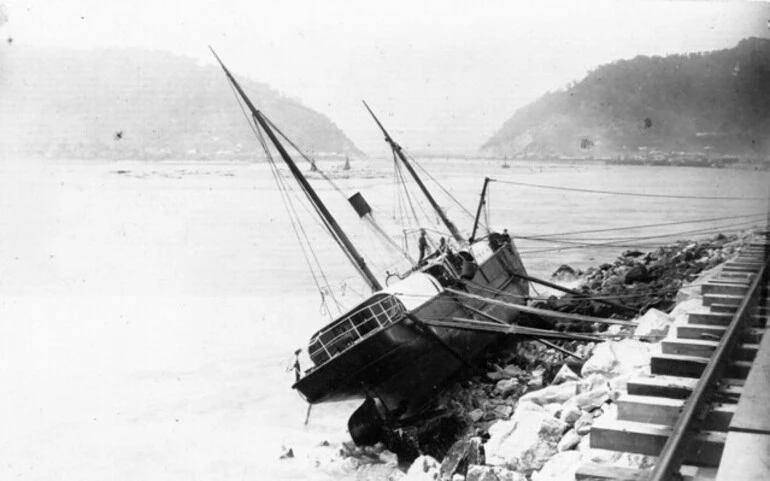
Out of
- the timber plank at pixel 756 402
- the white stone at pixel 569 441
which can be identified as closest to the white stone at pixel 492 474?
the white stone at pixel 569 441

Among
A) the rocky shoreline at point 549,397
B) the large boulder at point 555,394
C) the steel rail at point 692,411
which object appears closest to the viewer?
the steel rail at point 692,411

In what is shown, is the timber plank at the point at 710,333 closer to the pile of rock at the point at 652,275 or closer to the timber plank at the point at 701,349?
the timber plank at the point at 701,349

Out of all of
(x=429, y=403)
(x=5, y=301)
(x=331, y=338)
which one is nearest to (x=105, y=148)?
(x=5, y=301)

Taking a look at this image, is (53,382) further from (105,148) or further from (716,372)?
(716,372)

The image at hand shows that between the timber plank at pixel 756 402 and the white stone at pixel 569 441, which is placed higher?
the timber plank at pixel 756 402

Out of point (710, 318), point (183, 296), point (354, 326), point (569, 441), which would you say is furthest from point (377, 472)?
point (183, 296)

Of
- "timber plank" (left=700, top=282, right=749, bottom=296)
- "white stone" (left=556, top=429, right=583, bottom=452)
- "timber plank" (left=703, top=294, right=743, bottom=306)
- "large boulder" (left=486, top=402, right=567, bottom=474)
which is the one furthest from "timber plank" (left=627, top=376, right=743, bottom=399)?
"timber plank" (left=700, top=282, right=749, bottom=296)
